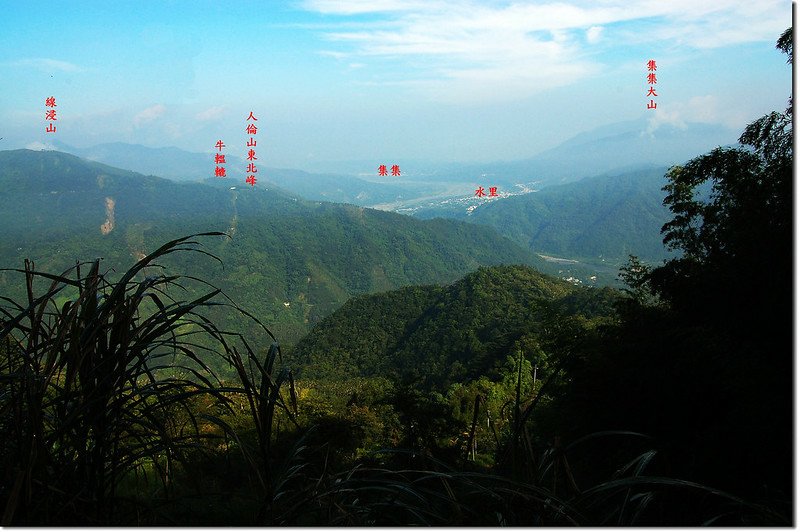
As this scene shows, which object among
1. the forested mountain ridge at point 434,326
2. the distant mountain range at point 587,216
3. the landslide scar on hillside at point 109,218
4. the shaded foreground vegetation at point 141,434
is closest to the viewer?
the shaded foreground vegetation at point 141,434

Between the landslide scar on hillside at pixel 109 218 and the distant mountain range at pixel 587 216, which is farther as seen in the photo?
the distant mountain range at pixel 587 216

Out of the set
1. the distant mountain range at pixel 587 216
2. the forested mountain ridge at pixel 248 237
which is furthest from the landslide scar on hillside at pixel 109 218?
the distant mountain range at pixel 587 216

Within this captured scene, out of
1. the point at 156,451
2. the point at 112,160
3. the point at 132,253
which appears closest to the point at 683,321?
the point at 156,451

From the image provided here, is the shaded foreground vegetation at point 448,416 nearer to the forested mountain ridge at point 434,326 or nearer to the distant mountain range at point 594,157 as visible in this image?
the forested mountain ridge at point 434,326

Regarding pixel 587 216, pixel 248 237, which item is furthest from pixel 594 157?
pixel 248 237

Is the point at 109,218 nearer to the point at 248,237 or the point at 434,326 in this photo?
the point at 248,237
